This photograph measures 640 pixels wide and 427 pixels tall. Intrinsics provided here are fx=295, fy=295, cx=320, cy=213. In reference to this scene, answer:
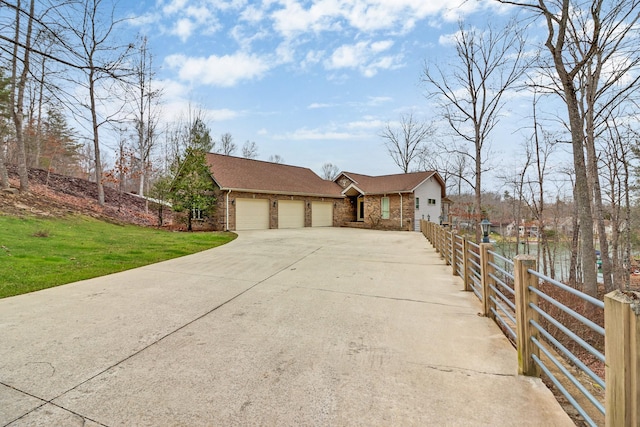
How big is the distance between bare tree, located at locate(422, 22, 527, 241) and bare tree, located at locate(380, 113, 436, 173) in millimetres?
16165

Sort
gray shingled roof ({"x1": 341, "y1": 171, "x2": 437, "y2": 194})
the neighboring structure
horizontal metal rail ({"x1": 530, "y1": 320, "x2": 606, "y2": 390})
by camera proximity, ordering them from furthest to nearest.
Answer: gray shingled roof ({"x1": 341, "y1": 171, "x2": 437, "y2": 194})
the neighboring structure
horizontal metal rail ({"x1": 530, "y1": 320, "x2": 606, "y2": 390})

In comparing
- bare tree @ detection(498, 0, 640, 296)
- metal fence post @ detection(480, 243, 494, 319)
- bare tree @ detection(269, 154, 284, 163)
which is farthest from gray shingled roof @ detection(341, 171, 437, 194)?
bare tree @ detection(269, 154, 284, 163)

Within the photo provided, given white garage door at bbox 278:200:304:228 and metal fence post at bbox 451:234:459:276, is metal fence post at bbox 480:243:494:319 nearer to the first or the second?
metal fence post at bbox 451:234:459:276

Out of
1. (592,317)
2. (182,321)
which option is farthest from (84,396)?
(592,317)

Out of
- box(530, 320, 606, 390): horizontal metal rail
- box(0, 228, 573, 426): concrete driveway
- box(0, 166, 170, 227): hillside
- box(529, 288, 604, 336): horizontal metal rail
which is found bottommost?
box(0, 228, 573, 426): concrete driveway

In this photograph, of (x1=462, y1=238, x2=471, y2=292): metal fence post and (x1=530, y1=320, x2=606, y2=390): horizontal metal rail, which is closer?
(x1=530, y1=320, x2=606, y2=390): horizontal metal rail

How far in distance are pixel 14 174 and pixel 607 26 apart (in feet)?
82.2

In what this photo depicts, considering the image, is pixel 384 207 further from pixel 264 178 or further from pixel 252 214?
pixel 252 214

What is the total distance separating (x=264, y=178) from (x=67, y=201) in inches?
413

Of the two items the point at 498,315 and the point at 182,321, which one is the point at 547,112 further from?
the point at 182,321

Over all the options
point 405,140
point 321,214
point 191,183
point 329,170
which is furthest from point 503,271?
point 329,170

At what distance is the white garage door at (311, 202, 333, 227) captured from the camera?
21638mm

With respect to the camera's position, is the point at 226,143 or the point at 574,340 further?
the point at 226,143

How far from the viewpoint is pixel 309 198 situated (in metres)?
21.2
